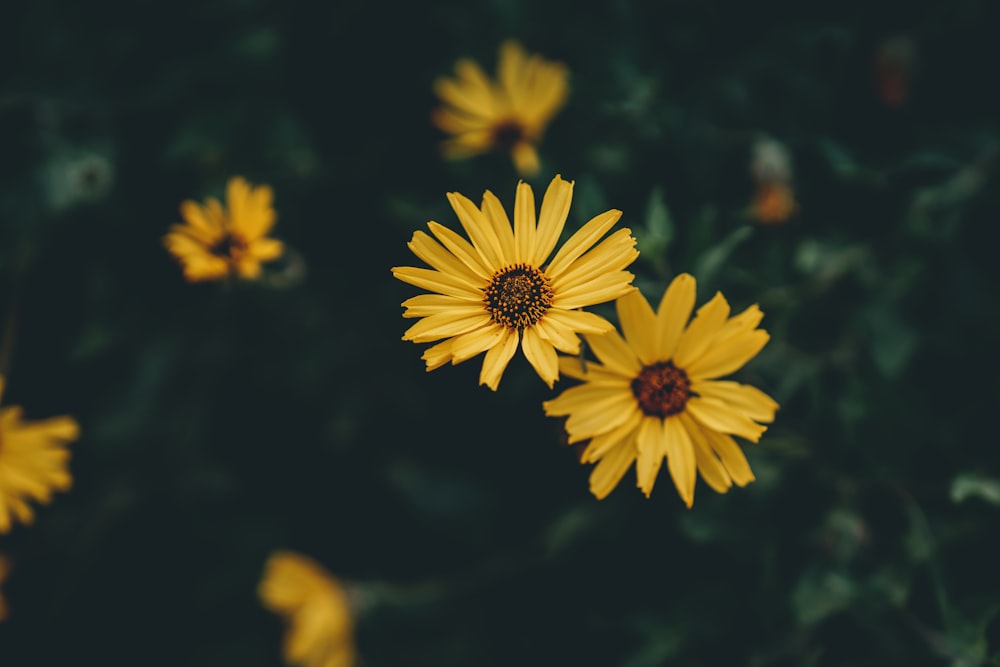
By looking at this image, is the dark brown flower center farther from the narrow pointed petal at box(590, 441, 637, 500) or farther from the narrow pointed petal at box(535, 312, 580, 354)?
the narrow pointed petal at box(590, 441, 637, 500)

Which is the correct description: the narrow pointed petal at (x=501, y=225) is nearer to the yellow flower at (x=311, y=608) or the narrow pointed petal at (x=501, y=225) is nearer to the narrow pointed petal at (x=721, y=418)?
the narrow pointed petal at (x=721, y=418)

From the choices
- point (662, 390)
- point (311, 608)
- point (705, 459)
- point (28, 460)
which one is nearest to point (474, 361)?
point (662, 390)

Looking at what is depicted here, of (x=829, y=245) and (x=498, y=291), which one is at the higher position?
(x=829, y=245)

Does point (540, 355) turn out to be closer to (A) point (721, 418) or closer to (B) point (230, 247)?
(A) point (721, 418)

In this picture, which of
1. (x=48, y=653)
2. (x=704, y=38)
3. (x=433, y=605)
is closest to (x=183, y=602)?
(x=48, y=653)

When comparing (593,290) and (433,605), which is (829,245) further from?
(433,605)
